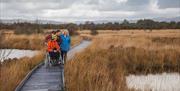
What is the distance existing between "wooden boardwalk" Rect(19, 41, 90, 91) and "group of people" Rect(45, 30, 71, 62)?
65cm

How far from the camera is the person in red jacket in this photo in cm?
1602

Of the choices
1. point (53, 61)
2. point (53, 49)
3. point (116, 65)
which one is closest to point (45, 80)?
point (53, 49)

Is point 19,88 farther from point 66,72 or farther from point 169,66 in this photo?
point 169,66

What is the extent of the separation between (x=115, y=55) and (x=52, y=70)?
26.7ft

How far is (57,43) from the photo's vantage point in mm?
16156

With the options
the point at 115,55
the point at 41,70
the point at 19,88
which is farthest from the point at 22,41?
the point at 19,88

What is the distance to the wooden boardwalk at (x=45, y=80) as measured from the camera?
456 inches

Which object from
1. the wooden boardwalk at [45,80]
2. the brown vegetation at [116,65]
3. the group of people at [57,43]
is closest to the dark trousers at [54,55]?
the group of people at [57,43]

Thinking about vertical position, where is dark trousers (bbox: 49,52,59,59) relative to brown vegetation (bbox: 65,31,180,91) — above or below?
above

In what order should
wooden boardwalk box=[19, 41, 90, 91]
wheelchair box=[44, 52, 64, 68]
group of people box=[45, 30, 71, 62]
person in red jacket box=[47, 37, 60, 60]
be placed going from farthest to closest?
wheelchair box=[44, 52, 64, 68] < person in red jacket box=[47, 37, 60, 60] < group of people box=[45, 30, 71, 62] < wooden boardwalk box=[19, 41, 90, 91]

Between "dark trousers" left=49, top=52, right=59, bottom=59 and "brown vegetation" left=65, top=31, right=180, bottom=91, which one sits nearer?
"brown vegetation" left=65, top=31, right=180, bottom=91

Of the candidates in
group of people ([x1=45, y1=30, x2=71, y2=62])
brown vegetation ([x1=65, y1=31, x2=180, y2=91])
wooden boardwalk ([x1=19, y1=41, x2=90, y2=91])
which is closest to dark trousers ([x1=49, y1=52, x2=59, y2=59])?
group of people ([x1=45, y1=30, x2=71, y2=62])

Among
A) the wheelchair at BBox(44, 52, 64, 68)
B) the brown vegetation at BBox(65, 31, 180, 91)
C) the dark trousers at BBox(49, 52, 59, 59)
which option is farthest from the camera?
the wheelchair at BBox(44, 52, 64, 68)

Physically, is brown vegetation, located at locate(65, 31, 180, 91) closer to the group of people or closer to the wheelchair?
the wheelchair
